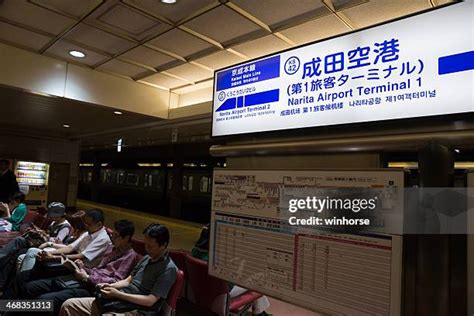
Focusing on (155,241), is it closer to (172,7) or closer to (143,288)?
(143,288)

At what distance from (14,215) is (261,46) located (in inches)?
172

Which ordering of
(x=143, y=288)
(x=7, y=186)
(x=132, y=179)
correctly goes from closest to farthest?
1. (x=143, y=288)
2. (x=7, y=186)
3. (x=132, y=179)

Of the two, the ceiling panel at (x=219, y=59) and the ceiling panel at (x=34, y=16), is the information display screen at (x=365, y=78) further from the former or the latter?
the ceiling panel at (x=34, y=16)

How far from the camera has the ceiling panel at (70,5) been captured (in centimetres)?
289

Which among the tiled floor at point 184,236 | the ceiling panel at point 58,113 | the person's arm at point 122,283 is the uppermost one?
the ceiling panel at point 58,113

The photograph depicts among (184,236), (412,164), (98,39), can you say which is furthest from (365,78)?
(184,236)

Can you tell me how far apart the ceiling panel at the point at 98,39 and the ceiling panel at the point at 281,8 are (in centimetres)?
156

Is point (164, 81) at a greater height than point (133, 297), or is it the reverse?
point (164, 81)

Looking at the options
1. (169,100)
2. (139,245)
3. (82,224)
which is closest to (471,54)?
(139,245)

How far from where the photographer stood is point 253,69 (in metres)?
1.94

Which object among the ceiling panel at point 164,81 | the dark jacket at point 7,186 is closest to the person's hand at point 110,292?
the ceiling panel at point 164,81

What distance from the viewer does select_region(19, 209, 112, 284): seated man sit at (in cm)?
284

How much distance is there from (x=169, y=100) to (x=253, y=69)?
3.69 m

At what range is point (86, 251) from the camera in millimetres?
2879
